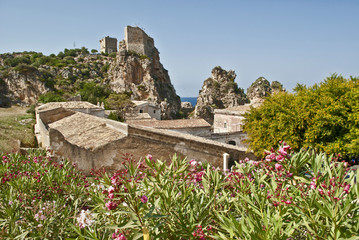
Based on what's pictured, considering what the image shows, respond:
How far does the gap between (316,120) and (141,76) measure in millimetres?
55594

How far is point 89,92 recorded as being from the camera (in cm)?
5609

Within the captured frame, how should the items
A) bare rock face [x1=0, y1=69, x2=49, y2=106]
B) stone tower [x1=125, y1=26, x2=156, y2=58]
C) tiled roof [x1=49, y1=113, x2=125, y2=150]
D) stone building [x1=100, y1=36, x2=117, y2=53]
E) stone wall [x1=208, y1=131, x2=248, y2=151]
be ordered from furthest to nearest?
stone building [x1=100, y1=36, x2=117, y2=53]
stone tower [x1=125, y1=26, x2=156, y2=58]
bare rock face [x1=0, y1=69, x2=49, y2=106]
stone wall [x1=208, y1=131, x2=248, y2=151]
tiled roof [x1=49, y1=113, x2=125, y2=150]

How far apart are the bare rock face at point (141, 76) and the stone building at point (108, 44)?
87.0 ft

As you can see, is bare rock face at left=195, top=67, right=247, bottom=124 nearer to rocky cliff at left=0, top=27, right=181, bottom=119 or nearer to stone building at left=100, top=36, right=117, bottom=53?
rocky cliff at left=0, top=27, right=181, bottom=119

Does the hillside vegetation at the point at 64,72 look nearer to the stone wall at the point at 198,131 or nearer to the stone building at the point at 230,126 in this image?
the stone wall at the point at 198,131

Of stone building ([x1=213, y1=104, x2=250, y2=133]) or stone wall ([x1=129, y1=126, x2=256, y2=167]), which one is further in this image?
stone building ([x1=213, y1=104, x2=250, y2=133])

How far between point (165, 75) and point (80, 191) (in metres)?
72.6

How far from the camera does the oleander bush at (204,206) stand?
2881 mm

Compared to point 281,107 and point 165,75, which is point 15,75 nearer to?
point 165,75

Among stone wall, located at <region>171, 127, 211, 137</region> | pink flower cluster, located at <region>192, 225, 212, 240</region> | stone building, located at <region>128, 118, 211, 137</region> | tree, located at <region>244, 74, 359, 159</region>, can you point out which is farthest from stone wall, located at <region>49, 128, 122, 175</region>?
stone wall, located at <region>171, 127, 211, 137</region>

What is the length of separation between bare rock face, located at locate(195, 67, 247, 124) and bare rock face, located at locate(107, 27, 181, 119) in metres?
9.01

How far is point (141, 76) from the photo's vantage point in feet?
218

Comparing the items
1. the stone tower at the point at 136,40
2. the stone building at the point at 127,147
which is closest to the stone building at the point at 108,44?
the stone tower at the point at 136,40

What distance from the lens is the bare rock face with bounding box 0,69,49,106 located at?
55.5 meters
